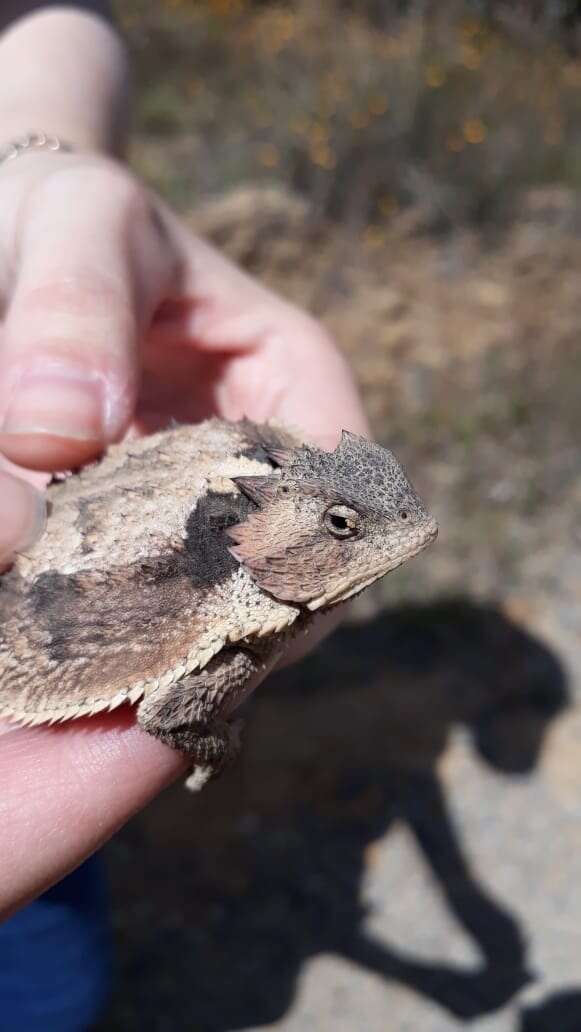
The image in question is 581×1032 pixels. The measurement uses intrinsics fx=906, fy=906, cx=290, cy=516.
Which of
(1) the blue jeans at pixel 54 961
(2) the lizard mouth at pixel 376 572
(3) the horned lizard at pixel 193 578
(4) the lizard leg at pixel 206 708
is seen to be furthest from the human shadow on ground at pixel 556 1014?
(2) the lizard mouth at pixel 376 572

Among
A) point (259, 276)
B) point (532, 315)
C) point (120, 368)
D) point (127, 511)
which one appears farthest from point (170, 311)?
point (532, 315)

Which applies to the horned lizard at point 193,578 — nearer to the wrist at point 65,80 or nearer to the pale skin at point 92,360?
the pale skin at point 92,360

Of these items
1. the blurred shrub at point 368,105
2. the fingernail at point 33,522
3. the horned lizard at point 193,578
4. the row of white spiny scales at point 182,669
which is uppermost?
Answer: the fingernail at point 33,522

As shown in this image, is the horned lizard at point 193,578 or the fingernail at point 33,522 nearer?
the horned lizard at point 193,578

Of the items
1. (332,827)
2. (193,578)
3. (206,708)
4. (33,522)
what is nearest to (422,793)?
(332,827)

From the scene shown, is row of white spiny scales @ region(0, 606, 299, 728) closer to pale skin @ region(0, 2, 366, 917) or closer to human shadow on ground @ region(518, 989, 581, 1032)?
pale skin @ region(0, 2, 366, 917)
